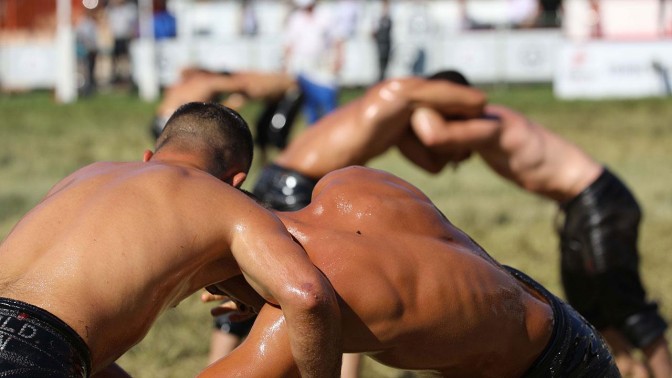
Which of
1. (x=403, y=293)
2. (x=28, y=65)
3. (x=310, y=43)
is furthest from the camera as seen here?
(x=28, y=65)

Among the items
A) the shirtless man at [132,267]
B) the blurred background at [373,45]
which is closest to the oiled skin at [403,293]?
the shirtless man at [132,267]

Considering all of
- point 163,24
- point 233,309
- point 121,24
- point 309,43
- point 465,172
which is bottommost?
point 121,24

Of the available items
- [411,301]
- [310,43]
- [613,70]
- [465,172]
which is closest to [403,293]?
[411,301]

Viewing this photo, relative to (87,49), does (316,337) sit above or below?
above

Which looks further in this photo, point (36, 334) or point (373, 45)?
point (373, 45)

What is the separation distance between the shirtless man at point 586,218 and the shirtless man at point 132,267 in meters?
2.08

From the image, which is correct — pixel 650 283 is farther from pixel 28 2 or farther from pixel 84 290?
pixel 28 2

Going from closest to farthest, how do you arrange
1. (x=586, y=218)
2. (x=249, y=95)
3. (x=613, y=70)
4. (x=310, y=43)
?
(x=586, y=218), (x=249, y=95), (x=310, y=43), (x=613, y=70)

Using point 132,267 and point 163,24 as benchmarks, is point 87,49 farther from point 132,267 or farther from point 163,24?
point 132,267

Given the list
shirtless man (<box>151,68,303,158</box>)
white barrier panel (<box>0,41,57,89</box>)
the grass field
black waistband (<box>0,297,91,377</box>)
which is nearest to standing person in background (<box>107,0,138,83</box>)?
the grass field

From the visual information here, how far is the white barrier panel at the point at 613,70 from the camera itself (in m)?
13.7

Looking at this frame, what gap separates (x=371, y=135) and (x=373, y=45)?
36.1ft

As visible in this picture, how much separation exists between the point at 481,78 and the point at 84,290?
13.6m

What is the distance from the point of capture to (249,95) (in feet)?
21.4
